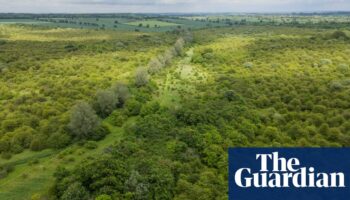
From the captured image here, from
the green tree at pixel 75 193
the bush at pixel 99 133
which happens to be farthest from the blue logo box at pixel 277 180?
the bush at pixel 99 133

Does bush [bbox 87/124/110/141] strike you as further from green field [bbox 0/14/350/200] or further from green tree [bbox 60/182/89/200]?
green tree [bbox 60/182/89/200]

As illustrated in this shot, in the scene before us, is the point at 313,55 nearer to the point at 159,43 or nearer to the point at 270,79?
the point at 270,79

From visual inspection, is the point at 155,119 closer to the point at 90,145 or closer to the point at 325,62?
the point at 90,145

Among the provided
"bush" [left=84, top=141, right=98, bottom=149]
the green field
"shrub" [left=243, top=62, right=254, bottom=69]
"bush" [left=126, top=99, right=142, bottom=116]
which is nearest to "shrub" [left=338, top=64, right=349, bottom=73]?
the green field

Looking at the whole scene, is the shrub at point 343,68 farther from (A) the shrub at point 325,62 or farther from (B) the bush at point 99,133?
(B) the bush at point 99,133

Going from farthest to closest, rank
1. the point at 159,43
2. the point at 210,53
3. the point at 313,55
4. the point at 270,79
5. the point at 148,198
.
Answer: the point at 159,43 < the point at 210,53 < the point at 313,55 < the point at 270,79 < the point at 148,198

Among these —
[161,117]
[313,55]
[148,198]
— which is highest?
[313,55]

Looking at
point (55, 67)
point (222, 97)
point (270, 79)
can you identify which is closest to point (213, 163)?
point (222, 97)

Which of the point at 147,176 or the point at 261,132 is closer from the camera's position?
the point at 147,176
